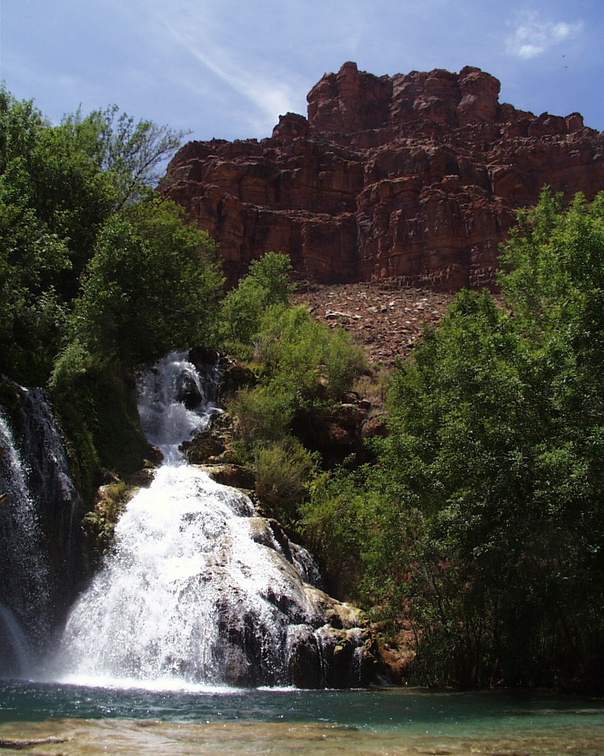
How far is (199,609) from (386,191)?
208 ft

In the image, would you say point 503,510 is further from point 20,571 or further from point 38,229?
point 38,229

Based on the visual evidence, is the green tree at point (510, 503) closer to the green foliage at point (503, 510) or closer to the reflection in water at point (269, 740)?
the green foliage at point (503, 510)

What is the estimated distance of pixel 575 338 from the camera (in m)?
13.9

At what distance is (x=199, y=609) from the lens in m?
14.1

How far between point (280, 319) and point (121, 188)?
33.8 feet

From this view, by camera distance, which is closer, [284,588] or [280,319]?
[284,588]

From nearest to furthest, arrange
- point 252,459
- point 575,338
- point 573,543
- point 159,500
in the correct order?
point 573,543 < point 575,338 < point 159,500 < point 252,459

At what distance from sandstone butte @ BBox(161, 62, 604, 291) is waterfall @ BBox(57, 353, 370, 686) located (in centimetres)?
4903

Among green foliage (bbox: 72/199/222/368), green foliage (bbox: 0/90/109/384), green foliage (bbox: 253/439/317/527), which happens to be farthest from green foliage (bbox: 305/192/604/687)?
green foliage (bbox: 72/199/222/368)

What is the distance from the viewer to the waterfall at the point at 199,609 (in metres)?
13.3

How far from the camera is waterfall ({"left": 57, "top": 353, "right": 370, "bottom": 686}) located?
13344mm

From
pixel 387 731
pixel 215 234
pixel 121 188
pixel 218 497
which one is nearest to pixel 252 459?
pixel 218 497

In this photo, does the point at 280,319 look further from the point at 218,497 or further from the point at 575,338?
the point at 575,338

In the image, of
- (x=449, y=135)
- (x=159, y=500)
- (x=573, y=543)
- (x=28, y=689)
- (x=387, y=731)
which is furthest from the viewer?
(x=449, y=135)
